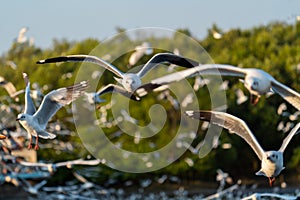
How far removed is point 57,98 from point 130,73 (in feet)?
2.93

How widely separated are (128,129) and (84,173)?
4029mm

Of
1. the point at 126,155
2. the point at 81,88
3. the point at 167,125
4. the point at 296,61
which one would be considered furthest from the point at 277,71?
the point at 81,88

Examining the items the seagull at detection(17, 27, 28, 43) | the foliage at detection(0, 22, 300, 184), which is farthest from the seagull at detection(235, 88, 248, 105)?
the foliage at detection(0, 22, 300, 184)

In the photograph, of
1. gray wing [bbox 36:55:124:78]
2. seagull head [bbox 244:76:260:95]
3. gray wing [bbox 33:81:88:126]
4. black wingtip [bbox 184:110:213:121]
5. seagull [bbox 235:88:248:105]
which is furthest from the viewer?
seagull [bbox 235:88:248:105]

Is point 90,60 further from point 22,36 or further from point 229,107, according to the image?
point 229,107

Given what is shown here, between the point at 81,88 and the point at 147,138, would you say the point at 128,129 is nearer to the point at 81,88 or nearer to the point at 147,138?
the point at 147,138

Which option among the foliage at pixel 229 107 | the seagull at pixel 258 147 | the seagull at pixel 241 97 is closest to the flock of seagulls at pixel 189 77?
the seagull at pixel 258 147

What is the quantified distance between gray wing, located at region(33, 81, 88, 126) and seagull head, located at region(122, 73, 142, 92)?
0.71 m

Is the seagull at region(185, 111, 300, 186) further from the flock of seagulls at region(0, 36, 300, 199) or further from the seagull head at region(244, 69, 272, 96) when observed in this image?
the seagull head at region(244, 69, 272, 96)

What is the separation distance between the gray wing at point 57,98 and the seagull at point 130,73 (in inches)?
15.2

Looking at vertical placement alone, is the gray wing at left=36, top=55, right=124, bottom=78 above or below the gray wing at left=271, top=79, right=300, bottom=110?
above

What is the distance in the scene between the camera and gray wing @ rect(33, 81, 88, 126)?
28.1 feet

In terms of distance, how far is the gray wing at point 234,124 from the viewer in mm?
8062

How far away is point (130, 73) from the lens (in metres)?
8.13
